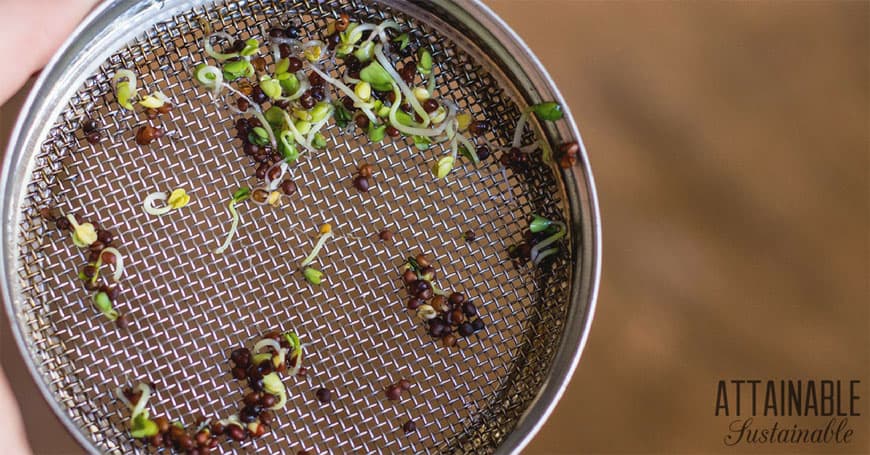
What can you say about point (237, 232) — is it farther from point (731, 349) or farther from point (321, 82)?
point (731, 349)

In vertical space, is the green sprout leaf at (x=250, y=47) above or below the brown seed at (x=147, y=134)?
above

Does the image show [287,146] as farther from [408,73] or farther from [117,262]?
[117,262]

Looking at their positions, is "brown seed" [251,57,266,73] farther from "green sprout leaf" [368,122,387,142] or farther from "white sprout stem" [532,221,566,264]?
"white sprout stem" [532,221,566,264]

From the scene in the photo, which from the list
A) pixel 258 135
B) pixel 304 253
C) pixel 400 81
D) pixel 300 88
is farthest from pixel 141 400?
pixel 400 81

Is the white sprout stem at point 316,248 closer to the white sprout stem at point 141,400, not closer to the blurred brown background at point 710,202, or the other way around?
the white sprout stem at point 141,400

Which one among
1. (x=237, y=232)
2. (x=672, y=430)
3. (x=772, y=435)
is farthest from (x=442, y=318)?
(x=772, y=435)

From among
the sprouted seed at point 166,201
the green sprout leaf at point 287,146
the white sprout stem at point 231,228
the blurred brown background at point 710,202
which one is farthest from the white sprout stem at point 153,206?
the blurred brown background at point 710,202

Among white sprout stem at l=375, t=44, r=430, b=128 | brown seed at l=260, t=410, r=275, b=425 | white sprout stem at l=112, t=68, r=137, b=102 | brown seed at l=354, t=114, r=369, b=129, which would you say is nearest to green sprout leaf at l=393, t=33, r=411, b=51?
white sprout stem at l=375, t=44, r=430, b=128
